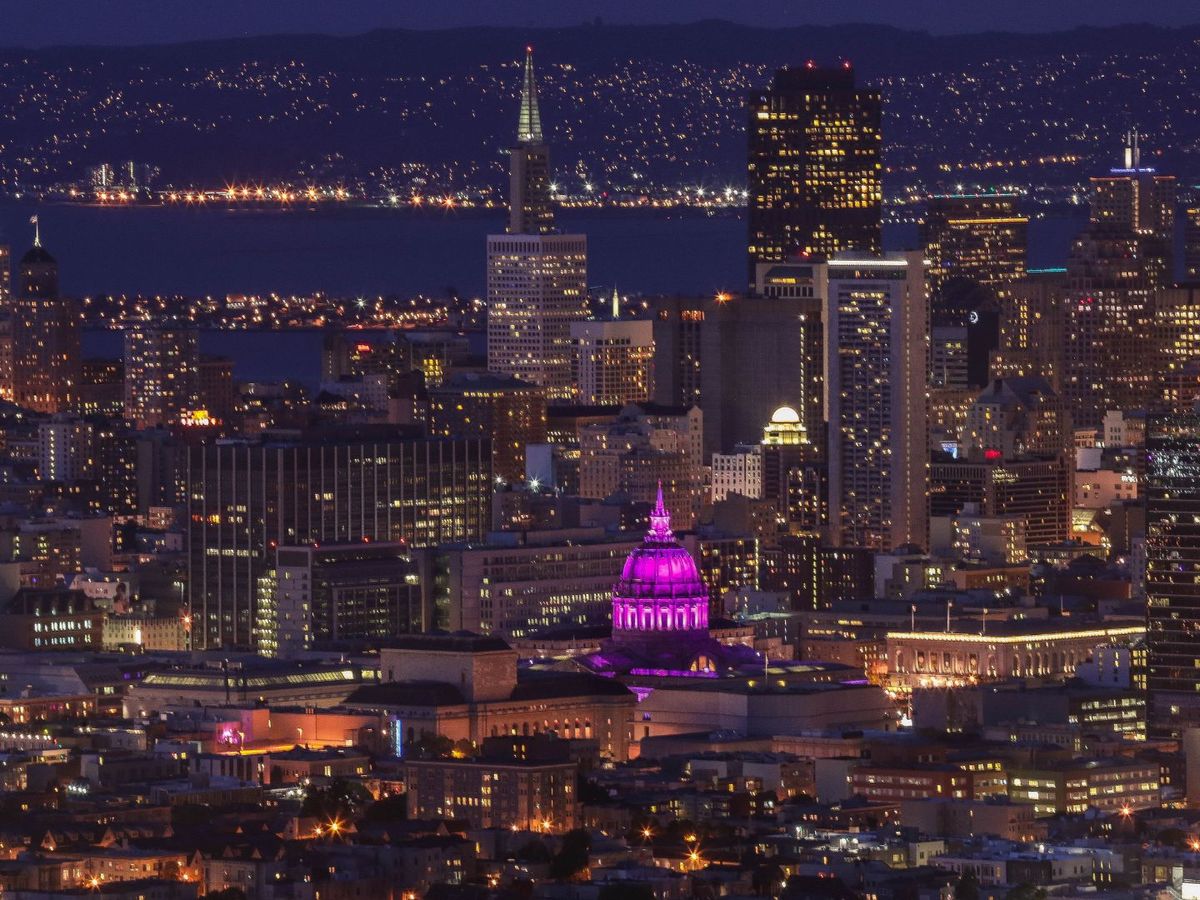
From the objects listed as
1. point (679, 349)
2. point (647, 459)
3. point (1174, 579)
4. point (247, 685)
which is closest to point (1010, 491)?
point (647, 459)

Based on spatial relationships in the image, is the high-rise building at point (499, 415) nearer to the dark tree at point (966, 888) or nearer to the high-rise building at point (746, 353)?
the high-rise building at point (746, 353)

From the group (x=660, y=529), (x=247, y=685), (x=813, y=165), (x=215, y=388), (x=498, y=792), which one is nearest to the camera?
(x=498, y=792)

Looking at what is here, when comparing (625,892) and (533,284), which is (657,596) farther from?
(533,284)

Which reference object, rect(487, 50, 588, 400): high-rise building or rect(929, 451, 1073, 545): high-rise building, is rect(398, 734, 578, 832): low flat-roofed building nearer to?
rect(929, 451, 1073, 545): high-rise building

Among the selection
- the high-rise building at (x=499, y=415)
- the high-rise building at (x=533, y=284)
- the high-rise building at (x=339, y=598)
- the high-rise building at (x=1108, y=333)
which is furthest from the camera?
the high-rise building at (x=1108, y=333)

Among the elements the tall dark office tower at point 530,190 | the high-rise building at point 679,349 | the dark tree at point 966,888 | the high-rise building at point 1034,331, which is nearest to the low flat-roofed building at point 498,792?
the dark tree at point 966,888

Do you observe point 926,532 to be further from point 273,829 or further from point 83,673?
point 273,829
